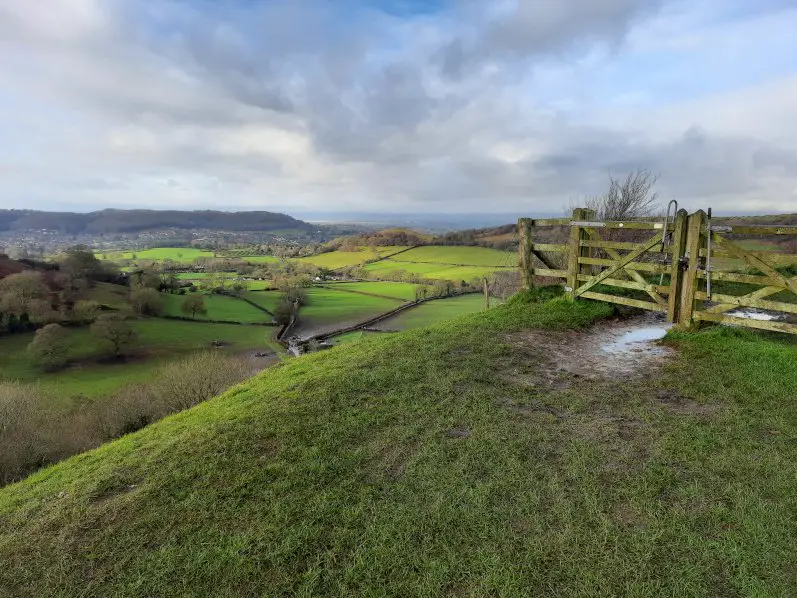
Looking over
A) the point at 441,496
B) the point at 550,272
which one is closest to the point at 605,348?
the point at 550,272

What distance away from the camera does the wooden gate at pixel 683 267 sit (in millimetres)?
7625

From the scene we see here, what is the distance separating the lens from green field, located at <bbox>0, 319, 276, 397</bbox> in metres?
37.4

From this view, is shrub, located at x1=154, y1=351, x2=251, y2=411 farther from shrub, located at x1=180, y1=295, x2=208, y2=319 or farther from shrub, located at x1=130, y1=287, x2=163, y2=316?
shrub, located at x1=130, y1=287, x2=163, y2=316

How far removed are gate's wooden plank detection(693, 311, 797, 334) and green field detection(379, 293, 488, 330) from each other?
35.1m

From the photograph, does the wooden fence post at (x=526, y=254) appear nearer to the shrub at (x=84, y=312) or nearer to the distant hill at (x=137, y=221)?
the shrub at (x=84, y=312)

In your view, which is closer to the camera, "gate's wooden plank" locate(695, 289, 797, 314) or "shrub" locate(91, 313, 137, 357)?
"gate's wooden plank" locate(695, 289, 797, 314)

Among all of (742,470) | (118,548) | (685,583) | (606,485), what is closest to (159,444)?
(118,548)

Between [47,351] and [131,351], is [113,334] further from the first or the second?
[47,351]

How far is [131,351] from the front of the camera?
4453 cm

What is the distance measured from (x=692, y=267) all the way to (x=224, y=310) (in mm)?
58329

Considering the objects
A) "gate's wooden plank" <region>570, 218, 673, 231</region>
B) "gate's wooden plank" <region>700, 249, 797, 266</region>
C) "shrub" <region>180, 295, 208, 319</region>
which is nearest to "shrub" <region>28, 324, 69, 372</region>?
"shrub" <region>180, 295, 208, 319</region>

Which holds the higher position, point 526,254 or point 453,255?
point 526,254

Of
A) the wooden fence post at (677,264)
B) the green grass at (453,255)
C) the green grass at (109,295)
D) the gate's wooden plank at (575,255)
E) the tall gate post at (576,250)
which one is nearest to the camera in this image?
the wooden fence post at (677,264)

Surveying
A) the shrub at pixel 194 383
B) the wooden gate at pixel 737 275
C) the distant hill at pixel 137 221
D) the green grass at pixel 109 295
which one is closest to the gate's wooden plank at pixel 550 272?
the wooden gate at pixel 737 275
